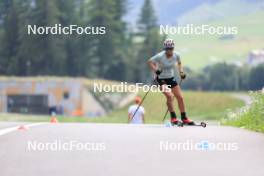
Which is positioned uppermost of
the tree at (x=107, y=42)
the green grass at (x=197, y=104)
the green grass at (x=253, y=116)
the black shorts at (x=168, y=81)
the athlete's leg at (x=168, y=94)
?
the tree at (x=107, y=42)

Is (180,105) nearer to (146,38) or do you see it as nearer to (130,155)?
(130,155)

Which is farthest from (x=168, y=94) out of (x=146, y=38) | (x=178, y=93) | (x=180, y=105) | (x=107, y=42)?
(x=146, y=38)

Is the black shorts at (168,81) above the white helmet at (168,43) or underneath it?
underneath

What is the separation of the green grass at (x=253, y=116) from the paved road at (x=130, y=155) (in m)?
4.44

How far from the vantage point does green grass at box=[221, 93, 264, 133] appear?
56.9 feet

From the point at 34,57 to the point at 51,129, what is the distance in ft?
316

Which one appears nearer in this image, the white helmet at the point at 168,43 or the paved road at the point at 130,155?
the paved road at the point at 130,155

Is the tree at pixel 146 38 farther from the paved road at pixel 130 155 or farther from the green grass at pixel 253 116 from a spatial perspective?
the paved road at pixel 130 155

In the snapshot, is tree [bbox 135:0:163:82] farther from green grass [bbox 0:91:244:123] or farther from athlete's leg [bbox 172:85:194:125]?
athlete's leg [bbox 172:85:194:125]

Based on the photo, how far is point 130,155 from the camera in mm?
9625

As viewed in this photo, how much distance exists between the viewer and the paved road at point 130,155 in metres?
8.35

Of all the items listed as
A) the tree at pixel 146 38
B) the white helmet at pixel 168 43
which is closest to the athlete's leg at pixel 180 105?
the white helmet at pixel 168 43

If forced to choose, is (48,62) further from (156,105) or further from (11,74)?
(156,105)

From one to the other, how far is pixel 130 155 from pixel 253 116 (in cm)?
933
